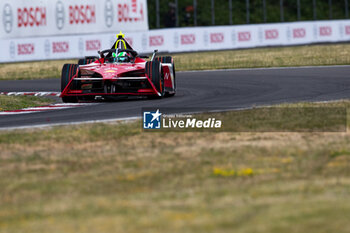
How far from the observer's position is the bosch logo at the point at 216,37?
37.5 metres

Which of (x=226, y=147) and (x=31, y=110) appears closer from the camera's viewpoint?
(x=226, y=147)

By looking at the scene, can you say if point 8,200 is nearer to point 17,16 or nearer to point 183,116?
point 183,116

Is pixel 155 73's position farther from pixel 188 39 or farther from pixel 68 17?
pixel 68 17

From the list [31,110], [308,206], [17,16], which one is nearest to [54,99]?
[31,110]

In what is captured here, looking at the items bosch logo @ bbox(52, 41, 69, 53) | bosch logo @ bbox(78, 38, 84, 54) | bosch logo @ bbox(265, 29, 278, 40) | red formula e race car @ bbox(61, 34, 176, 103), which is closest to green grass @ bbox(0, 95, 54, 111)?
red formula e race car @ bbox(61, 34, 176, 103)

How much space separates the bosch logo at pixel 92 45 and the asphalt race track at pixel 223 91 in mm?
11338

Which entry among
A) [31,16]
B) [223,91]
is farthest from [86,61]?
[31,16]

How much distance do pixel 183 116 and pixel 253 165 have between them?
417 cm

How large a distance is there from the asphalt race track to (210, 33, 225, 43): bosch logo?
12780mm

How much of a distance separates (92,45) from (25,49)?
314 centimetres

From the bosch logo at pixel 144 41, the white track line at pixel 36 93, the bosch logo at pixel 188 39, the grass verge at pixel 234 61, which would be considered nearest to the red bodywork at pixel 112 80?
the white track line at pixel 36 93

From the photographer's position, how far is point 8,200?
6.96m

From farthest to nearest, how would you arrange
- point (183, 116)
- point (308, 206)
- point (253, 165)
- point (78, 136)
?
point (183, 116)
point (78, 136)
point (253, 165)
point (308, 206)

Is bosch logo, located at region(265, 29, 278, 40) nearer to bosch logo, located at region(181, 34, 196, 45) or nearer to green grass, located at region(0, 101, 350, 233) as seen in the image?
bosch logo, located at region(181, 34, 196, 45)
